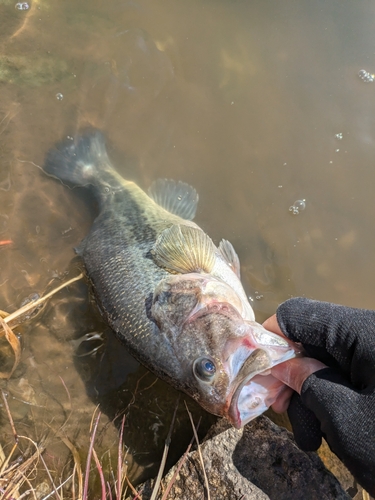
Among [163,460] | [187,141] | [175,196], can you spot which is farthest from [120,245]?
[163,460]

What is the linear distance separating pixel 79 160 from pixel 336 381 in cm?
372

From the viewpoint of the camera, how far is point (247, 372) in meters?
2.82

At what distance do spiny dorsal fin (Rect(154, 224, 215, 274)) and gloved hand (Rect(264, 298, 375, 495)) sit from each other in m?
0.88

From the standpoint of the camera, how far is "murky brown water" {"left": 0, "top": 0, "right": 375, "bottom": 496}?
452cm

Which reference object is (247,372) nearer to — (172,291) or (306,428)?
(306,428)

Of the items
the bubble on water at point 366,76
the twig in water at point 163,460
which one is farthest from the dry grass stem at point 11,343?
the bubble on water at point 366,76

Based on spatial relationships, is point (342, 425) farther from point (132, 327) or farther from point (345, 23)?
point (345, 23)

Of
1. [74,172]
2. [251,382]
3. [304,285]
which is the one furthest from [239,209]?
[251,382]

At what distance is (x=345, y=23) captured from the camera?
5227 millimetres

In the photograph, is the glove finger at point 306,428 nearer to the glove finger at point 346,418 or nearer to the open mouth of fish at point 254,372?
the glove finger at point 346,418

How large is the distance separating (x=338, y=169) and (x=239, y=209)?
131 cm

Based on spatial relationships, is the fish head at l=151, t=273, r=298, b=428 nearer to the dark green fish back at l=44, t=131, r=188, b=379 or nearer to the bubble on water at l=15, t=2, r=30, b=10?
the dark green fish back at l=44, t=131, r=188, b=379

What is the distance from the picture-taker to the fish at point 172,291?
9.71 ft

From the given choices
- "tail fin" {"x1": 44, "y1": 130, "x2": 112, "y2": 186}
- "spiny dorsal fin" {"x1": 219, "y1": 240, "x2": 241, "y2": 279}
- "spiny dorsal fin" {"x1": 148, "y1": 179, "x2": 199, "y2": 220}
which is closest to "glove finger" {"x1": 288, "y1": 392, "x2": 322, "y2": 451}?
"spiny dorsal fin" {"x1": 219, "y1": 240, "x2": 241, "y2": 279}
